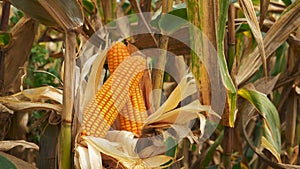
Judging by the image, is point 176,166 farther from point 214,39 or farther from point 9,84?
point 9,84

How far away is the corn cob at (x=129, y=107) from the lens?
40.1 inches

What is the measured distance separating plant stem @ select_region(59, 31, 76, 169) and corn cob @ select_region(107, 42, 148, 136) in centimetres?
13

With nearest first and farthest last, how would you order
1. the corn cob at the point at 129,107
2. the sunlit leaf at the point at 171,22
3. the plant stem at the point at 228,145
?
the corn cob at the point at 129,107, the sunlit leaf at the point at 171,22, the plant stem at the point at 228,145

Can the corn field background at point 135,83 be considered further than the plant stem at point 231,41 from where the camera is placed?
No

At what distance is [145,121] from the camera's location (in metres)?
1.03

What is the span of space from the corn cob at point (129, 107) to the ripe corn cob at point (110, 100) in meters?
0.01

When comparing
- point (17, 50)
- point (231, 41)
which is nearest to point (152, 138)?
point (231, 41)

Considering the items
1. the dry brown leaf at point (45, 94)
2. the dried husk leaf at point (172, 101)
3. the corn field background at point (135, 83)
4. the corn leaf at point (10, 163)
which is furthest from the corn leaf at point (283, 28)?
the corn leaf at point (10, 163)

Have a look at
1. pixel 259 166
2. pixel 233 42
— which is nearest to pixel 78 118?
pixel 233 42

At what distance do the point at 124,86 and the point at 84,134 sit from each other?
0.41ft

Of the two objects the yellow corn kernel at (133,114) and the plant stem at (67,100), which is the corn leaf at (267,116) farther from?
the plant stem at (67,100)

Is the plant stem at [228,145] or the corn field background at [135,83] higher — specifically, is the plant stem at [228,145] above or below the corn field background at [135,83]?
below

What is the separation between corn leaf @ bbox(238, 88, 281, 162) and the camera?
1.30 m

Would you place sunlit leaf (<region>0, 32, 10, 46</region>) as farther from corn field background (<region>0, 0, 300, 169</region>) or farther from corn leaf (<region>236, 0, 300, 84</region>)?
corn leaf (<region>236, 0, 300, 84</region>)
